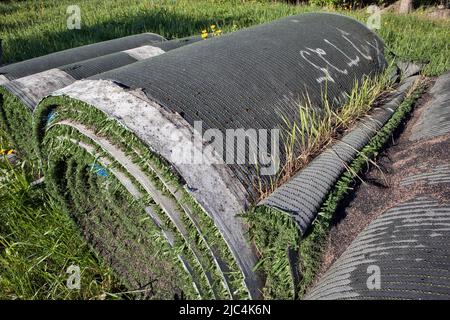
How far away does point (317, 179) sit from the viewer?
1.77m

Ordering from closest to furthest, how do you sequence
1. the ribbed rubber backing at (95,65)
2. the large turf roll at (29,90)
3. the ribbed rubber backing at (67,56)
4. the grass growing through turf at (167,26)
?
the large turf roll at (29,90)
the ribbed rubber backing at (95,65)
the ribbed rubber backing at (67,56)
the grass growing through turf at (167,26)

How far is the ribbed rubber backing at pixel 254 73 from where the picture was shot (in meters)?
1.92

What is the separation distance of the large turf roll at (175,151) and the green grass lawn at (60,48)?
183 mm

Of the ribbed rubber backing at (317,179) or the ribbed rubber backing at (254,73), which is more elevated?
the ribbed rubber backing at (254,73)

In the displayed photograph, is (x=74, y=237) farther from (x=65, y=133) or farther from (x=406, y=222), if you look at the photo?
(x=406, y=222)

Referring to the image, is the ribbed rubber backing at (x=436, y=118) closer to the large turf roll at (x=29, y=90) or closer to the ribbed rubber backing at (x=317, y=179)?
the ribbed rubber backing at (x=317, y=179)

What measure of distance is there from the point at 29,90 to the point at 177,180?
1.76 m

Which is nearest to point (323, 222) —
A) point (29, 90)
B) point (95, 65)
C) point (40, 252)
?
point (40, 252)

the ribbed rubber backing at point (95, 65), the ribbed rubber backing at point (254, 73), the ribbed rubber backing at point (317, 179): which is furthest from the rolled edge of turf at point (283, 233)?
the ribbed rubber backing at point (95, 65)

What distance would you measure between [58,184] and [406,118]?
8.12 feet

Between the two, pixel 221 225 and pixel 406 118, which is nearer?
pixel 221 225

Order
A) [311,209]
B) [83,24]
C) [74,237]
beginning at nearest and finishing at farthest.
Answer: [311,209], [74,237], [83,24]
